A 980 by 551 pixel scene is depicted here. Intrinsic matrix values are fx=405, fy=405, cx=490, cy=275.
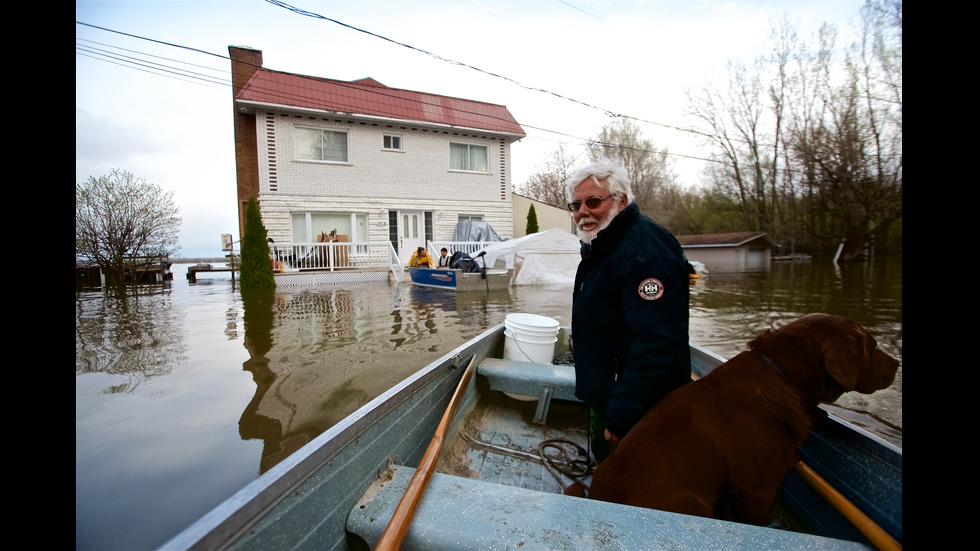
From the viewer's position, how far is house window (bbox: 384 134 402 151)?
18609 mm

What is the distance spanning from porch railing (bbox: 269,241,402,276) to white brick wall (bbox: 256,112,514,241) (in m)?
1.41

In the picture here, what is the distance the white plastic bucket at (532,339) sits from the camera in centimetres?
381

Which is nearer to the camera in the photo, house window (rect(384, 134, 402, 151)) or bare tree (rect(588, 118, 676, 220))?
house window (rect(384, 134, 402, 151))

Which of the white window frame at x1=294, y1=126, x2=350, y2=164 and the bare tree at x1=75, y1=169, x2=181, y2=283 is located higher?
the white window frame at x1=294, y1=126, x2=350, y2=164

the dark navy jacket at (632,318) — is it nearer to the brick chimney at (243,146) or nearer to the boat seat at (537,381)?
the boat seat at (537,381)

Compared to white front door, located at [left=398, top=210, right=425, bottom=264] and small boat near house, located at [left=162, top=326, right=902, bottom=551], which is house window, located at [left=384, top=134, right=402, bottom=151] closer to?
white front door, located at [left=398, top=210, right=425, bottom=264]

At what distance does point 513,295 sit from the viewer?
1257cm

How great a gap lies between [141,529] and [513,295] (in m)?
10.7

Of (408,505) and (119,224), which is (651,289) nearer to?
(408,505)

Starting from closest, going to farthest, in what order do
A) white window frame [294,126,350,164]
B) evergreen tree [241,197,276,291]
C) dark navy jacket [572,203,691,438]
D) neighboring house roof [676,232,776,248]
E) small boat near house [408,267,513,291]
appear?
dark navy jacket [572,203,691,438] → small boat near house [408,267,513,291] → evergreen tree [241,197,276,291] → white window frame [294,126,350,164] → neighboring house roof [676,232,776,248]

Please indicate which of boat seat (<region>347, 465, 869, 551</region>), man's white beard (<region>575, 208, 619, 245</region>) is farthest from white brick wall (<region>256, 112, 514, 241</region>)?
boat seat (<region>347, 465, 869, 551</region>)

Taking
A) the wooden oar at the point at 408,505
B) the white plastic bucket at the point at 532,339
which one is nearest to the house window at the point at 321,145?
the white plastic bucket at the point at 532,339

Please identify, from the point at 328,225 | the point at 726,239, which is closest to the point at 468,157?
the point at 328,225
